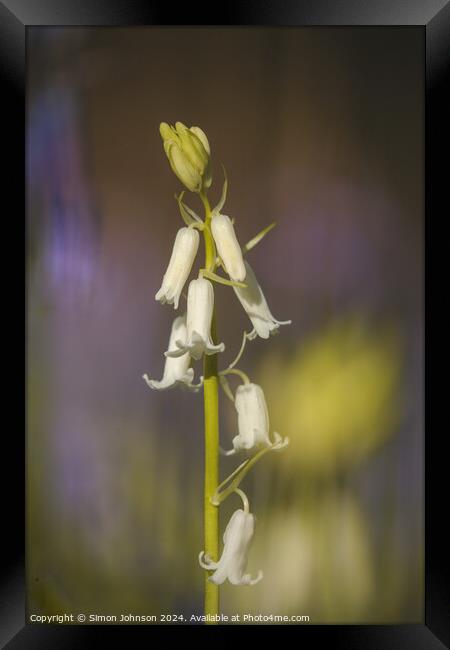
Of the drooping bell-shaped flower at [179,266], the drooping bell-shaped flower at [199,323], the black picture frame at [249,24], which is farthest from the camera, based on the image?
the black picture frame at [249,24]

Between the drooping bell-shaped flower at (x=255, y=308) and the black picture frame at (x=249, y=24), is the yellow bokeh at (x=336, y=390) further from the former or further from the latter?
the drooping bell-shaped flower at (x=255, y=308)

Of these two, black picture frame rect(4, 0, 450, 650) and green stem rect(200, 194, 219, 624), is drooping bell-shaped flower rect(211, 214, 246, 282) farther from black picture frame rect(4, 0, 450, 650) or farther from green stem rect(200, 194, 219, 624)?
black picture frame rect(4, 0, 450, 650)

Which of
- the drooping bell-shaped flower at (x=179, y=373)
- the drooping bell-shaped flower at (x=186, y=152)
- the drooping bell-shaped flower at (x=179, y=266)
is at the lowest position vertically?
the drooping bell-shaped flower at (x=179, y=373)

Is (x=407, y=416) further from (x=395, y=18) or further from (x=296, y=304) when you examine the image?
(x=395, y=18)

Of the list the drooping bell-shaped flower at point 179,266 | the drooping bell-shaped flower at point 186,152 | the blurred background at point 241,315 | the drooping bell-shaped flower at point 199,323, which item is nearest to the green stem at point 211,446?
the drooping bell-shaped flower at point 199,323

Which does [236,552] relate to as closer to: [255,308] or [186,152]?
[255,308]
